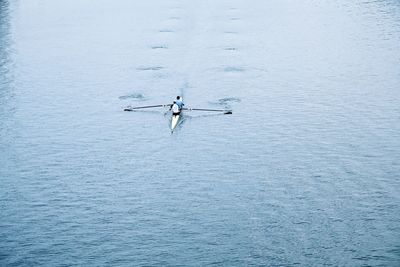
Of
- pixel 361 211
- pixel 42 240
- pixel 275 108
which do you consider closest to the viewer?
pixel 42 240

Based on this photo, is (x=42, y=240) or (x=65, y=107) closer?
(x=42, y=240)

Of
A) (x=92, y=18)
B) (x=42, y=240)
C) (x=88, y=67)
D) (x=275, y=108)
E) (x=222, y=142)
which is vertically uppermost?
(x=92, y=18)

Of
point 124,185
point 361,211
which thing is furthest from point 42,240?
point 361,211

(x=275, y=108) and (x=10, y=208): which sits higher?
(x=275, y=108)

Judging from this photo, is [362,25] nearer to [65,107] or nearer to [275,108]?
[275,108]

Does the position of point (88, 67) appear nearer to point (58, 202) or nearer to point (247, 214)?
point (58, 202)

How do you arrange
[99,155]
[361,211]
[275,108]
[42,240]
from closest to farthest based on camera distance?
[42,240] → [361,211] → [99,155] → [275,108]

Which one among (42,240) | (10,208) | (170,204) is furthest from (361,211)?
(10,208)
